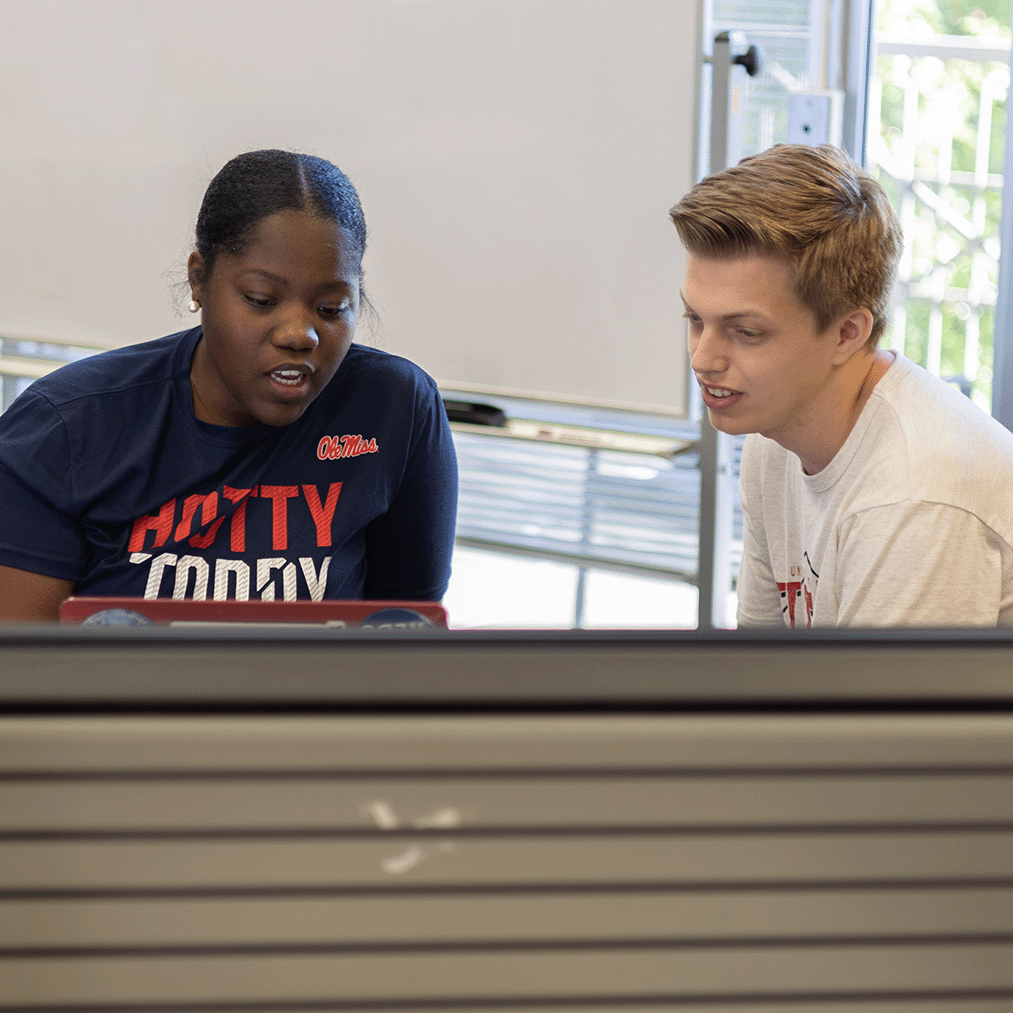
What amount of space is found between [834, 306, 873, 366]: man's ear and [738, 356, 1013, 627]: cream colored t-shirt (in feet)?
0.17

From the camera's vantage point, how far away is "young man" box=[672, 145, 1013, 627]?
106 centimetres

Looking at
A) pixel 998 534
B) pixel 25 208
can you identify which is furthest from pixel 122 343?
pixel 998 534

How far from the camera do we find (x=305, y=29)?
237 centimetres

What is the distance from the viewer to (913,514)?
1061 mm

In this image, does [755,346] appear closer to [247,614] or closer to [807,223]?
[807,223]

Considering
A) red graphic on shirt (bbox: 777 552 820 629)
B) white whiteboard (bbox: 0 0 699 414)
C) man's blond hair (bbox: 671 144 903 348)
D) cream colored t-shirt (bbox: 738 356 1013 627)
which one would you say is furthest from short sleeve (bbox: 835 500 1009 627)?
white whiteboard (bbox: 0 0 699 414)

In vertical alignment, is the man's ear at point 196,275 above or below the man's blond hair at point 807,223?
below

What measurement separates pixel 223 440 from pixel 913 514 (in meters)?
0.79

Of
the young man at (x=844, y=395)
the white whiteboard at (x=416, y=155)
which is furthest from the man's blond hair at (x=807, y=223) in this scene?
the white whiteboard at (x=416, y=155)

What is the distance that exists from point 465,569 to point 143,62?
1.81 meters

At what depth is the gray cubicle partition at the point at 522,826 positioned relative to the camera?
18.8 inches

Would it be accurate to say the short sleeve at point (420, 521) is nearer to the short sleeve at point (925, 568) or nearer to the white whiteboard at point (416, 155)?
the short sleeve at point (925, 568)

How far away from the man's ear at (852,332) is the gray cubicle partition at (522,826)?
72cm

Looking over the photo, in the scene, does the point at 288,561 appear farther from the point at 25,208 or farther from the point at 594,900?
the point at 25,208
